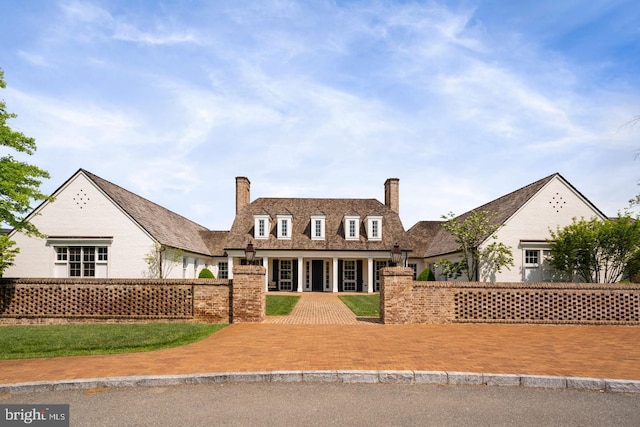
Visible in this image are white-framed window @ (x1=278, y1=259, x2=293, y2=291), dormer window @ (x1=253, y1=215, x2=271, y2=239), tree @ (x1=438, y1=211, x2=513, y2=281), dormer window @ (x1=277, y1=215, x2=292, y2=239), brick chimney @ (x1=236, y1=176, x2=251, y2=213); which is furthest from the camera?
brick chimney @ (x1=236, y1=176, x2=251, y2=213)

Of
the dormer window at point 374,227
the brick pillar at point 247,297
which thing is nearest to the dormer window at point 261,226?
the dormer window at point 374,227

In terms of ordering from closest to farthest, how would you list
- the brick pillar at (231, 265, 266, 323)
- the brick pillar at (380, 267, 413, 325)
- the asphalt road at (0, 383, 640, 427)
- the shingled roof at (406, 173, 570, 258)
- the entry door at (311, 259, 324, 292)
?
the asphalt road at (0, 383, 640, 427) < the brick pillar at (380, 267, 413, 325) < the brick pillar at (231, 265, 266, 323) < the shingled roof at (406, 173, 570, 258) < the entry door at (311, 259, 324, 292)

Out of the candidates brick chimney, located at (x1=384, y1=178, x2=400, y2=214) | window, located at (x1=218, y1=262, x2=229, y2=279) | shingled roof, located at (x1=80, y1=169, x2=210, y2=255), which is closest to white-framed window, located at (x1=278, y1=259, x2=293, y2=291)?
window, located at (x1=218, y1=262, x2=229, y2=279)

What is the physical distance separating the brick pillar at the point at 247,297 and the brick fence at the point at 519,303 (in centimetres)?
418

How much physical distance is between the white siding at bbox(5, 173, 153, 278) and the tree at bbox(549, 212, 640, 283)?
2145 cm

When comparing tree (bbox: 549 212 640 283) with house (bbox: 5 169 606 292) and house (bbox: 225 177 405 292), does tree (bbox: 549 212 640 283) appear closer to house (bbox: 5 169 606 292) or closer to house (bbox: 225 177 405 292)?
house (bbox: 5 169 606 292)

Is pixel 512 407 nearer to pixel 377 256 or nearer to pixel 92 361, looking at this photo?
→ pixel 92 361

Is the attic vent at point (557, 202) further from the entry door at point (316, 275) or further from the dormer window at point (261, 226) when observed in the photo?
the dormer window at point (261, 226)

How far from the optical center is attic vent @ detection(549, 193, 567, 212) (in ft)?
74.7

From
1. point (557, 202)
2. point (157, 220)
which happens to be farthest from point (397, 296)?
point (157, 220)

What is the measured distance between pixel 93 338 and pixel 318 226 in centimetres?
2252

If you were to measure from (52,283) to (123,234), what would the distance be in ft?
27.2

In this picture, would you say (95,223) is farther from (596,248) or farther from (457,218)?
(596,248)

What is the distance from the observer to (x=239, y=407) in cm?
569
